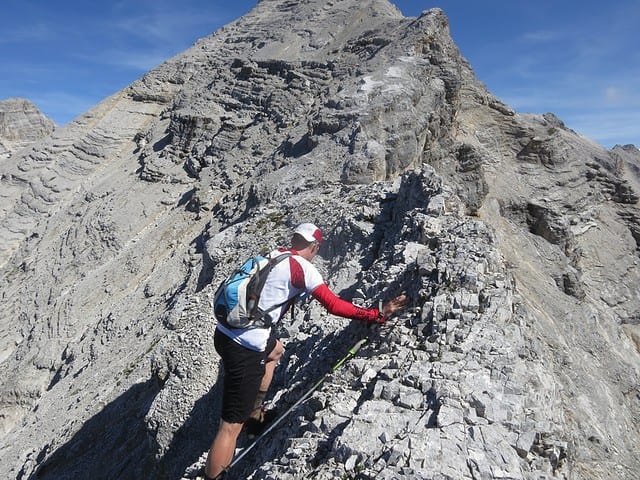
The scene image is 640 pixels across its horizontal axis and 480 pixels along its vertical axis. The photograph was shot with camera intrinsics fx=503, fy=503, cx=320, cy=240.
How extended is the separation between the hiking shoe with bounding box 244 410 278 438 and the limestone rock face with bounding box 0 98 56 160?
1994 inches

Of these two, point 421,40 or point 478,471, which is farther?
point 421,40

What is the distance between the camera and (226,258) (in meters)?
16.4

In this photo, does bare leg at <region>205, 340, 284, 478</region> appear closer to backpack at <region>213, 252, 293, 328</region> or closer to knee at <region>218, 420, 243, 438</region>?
knee at <region>218, 420, 243, 438</region>

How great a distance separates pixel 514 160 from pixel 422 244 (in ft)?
87.0

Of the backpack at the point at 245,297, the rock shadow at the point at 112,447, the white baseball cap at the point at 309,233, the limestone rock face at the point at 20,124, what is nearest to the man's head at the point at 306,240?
the white baseball cap at the point at 309,233

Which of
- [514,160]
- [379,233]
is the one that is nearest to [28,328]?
[379,233]

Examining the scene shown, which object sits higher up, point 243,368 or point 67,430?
point 243,368

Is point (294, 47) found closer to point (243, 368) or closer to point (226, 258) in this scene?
point (226, 258)

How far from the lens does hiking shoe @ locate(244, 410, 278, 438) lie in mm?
6949

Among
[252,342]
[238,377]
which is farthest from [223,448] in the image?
[252,342]

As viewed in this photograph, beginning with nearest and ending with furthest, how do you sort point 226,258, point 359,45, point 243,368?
point 243,368 < point 226,258 < point 359,45

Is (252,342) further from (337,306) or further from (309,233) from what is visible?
(309,233)

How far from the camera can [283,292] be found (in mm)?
6125

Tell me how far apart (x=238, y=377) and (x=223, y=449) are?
0.95 m
